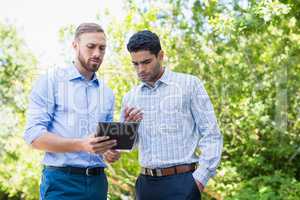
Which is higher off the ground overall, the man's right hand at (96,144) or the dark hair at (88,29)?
the dark hair at (88,29)

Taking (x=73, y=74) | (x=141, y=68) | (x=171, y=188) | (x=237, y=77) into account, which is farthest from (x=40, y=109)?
(x=237, y=77)

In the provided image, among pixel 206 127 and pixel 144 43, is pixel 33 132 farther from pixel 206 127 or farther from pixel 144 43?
pixel 206 127

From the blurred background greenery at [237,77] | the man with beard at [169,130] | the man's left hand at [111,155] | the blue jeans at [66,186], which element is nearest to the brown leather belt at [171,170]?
the man with beard at [169,130]

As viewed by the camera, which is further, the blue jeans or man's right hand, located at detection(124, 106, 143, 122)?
man's right hand, located at detection(124, 106, 143, 122)

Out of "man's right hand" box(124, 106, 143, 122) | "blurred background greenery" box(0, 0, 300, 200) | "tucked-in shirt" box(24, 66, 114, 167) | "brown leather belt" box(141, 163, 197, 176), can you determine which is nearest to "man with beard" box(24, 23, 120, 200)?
"tucked-in shirt" box(24, 66, 114, 167)

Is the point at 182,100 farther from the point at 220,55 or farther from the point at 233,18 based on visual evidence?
the point at 220,55

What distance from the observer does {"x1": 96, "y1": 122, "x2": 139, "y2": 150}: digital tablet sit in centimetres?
251

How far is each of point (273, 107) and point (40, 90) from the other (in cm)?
593

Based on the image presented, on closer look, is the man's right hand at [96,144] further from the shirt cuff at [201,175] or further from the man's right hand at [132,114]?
the shirt cuff at [201,175]

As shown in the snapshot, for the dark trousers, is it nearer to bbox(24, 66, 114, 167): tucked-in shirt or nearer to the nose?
bbox(24, 66, 114, 167): tucked-in shirt

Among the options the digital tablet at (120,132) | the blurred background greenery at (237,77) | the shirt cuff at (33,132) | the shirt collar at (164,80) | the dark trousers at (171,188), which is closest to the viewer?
the digital tablet at (120,132)

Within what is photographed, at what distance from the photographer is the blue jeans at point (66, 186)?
2.73m

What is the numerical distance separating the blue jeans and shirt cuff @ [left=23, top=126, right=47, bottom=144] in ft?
0.78

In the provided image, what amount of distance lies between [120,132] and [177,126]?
1.68ft
